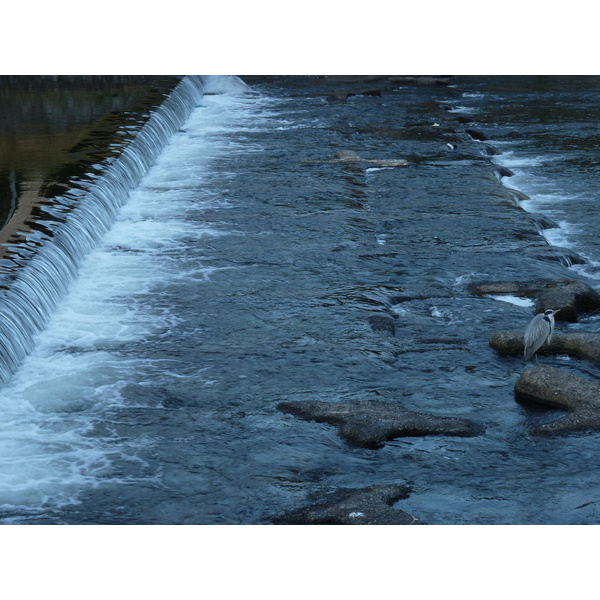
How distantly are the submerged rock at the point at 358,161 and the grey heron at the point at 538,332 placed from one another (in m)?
7.55

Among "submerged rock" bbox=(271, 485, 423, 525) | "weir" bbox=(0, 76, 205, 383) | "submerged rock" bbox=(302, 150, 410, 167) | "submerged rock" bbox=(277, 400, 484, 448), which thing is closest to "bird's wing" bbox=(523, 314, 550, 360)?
"submerged rock" bbox=(277, 400, 484, 448)

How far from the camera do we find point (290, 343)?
8.91 m

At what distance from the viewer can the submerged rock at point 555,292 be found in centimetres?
943

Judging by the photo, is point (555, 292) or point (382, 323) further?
point (555, 292)

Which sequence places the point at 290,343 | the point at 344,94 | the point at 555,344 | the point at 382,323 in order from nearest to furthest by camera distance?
the point at 555,344
the point at 290,343
the point at 382,323
the point at 344,94

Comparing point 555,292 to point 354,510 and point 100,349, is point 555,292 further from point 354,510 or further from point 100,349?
point 354,510

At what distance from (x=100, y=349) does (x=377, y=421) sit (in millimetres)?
2643

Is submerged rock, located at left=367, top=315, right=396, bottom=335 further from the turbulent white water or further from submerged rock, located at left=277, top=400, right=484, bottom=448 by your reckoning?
the turbulent white water

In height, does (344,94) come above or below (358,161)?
above

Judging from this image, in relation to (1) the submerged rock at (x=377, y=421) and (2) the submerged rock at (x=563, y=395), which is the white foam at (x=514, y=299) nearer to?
(2) the submerged rock at (x=563, y=395)

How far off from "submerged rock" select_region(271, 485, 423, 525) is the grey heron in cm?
223

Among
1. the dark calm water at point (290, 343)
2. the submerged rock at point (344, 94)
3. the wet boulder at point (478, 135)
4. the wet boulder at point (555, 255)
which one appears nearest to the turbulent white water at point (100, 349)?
the dark calm water at point (290, 343)

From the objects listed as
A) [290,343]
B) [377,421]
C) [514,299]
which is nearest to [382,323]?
[290,343]
